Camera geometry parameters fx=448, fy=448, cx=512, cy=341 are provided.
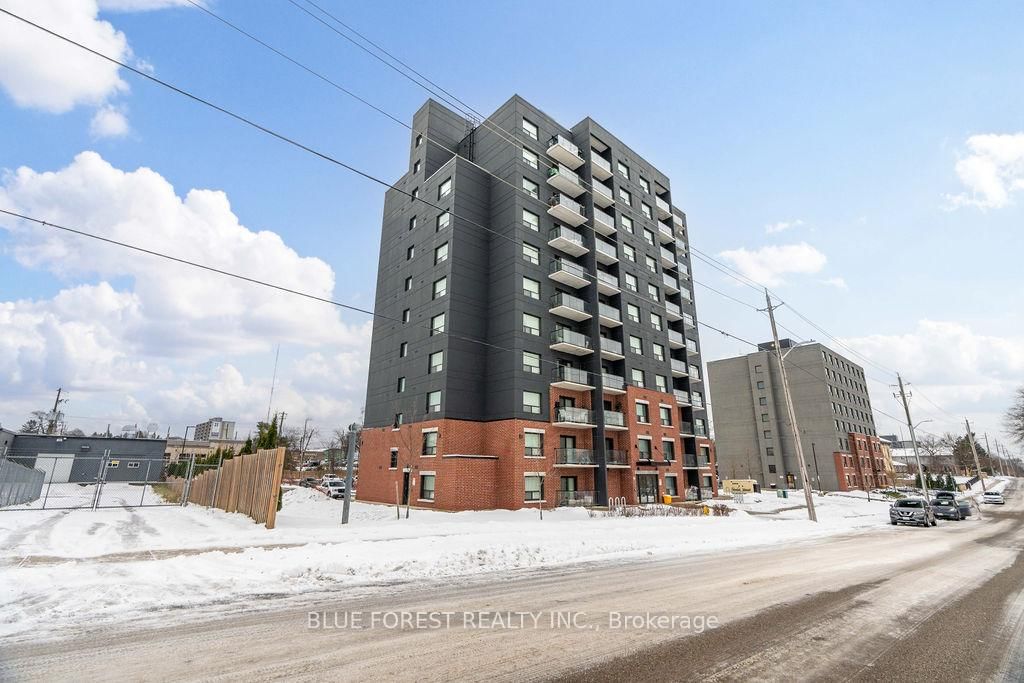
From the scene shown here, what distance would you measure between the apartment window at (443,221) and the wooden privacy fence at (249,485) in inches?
848

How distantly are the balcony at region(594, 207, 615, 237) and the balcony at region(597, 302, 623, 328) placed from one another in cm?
707

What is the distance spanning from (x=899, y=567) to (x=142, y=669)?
1521 centimetres

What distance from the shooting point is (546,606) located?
23.1 feet

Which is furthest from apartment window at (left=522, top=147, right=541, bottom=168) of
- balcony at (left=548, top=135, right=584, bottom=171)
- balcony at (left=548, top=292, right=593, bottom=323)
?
balcony at (left=548, top=292, right=593, bottom=323)

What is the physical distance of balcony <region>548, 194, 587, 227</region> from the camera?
1441 inches

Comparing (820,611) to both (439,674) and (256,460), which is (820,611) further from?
(256,460)

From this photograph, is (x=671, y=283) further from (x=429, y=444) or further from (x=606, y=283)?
(x=429, y=444)

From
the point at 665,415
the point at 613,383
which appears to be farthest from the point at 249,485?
the point at 665,415

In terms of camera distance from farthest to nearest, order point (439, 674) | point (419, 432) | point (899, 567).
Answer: point (419, 432) < point (899, 567) < point (439, 674)

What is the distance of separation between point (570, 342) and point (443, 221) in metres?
13.8

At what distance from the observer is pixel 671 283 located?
156 feet

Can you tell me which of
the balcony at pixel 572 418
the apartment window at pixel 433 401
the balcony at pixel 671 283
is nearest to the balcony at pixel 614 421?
the balcony at pixel 572 418

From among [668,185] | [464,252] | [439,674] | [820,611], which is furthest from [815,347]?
[439,674]

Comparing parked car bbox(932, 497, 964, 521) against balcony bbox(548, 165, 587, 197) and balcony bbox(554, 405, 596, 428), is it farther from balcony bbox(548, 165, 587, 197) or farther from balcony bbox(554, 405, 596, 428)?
balcony bbox(548, 165, 587, 197)
